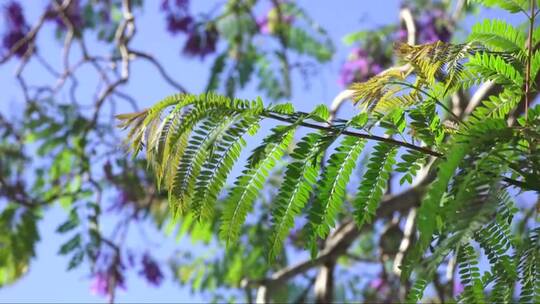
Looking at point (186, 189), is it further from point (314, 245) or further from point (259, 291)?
point (259, 291)

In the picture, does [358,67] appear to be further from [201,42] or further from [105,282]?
[105,282]

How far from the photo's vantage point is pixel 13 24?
649cm

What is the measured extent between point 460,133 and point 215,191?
0.45 metres

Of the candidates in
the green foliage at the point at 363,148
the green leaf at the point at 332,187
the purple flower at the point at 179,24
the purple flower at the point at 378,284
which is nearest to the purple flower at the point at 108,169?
the purple flower at the point at 179,24

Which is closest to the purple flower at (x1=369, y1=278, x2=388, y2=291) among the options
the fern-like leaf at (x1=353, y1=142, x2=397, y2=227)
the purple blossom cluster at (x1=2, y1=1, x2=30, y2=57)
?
the purple blossom cluster at (x1=2, y1=1, x2=30, y2=57)

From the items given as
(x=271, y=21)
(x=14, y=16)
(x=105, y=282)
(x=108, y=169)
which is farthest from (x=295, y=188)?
(x=14, y=16)

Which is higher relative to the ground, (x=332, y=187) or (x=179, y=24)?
(x=179, y=24)

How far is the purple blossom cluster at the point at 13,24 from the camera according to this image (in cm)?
645

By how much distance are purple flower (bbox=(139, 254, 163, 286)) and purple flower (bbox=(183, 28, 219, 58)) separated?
1595 millimetres

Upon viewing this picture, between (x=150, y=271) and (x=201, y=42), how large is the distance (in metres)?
1.77

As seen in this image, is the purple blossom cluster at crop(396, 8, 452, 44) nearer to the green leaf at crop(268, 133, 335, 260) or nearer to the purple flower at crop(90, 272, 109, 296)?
the purple flower at crop(90, 272, 109, 296)

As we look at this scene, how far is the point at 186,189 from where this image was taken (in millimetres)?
1629

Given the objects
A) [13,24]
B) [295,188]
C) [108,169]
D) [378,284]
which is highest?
[13,24]

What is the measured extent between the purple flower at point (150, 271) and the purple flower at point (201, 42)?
1595 millimetres
